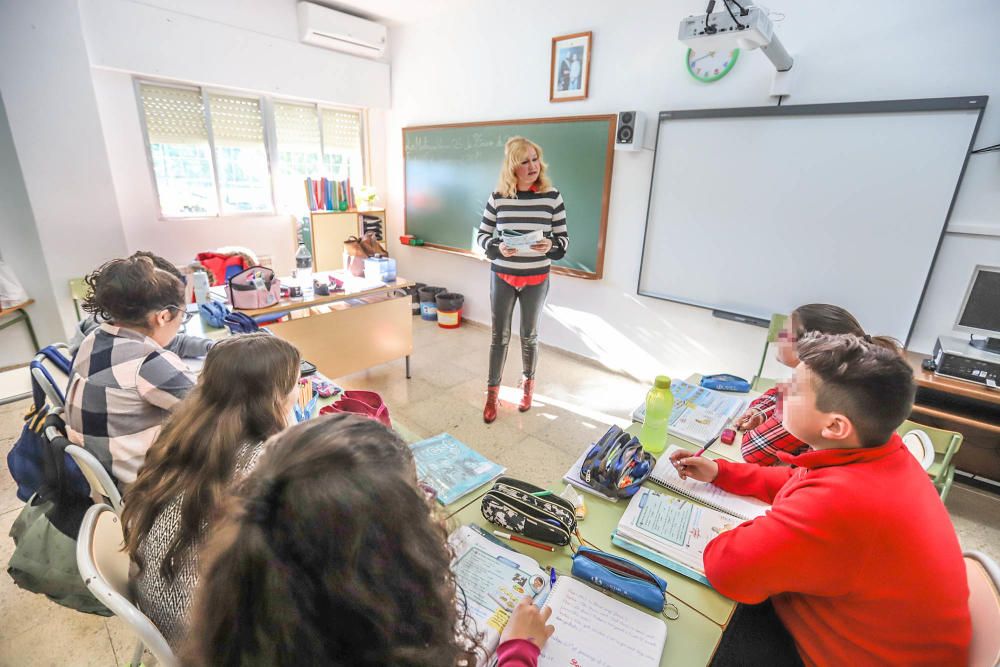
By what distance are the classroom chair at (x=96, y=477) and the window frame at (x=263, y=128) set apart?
3.51 metres

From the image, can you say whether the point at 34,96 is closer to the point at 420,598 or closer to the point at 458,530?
the point at 458,530

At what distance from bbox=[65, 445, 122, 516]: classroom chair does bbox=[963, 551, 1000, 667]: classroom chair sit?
178 centimetres

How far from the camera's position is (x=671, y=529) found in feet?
3.59

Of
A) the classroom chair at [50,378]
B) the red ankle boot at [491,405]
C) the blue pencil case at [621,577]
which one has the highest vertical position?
the classroom chair at [50,378]

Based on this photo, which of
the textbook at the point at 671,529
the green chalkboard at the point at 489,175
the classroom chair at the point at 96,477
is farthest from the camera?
the green chalkboard at the point at 489,175

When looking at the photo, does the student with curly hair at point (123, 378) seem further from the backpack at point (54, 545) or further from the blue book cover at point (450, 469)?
the blue book cover at point (450, 469)

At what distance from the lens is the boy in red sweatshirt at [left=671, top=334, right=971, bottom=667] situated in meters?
0.81

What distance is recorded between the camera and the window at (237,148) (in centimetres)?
390

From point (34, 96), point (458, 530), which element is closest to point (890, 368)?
point (458, 530)

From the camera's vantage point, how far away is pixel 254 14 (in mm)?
3930

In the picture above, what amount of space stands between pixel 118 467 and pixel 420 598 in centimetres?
126

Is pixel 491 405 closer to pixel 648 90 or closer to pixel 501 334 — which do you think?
pixel 501 334

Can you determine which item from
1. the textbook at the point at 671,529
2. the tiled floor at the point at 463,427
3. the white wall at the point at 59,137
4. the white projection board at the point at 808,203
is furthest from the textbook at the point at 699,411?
the white wall at the point at 59,137

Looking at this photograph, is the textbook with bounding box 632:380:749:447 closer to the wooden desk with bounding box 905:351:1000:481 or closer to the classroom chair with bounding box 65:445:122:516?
the wooden desk with bounding box 905:351:1000:481
